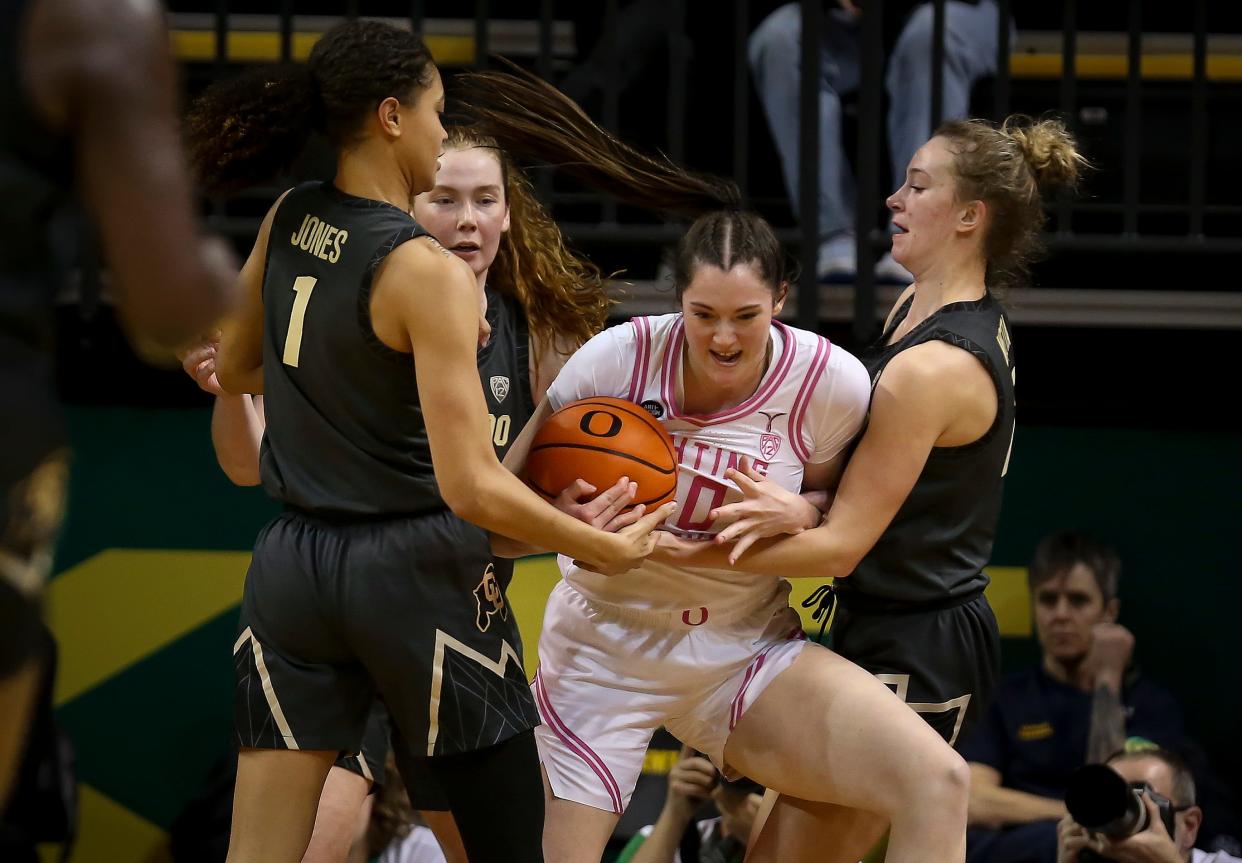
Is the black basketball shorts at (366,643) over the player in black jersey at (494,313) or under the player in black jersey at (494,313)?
under

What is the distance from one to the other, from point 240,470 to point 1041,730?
272 cm

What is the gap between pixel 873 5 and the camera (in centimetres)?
538

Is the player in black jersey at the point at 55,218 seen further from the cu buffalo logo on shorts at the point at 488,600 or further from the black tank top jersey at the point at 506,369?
the black tank top jersey at the point at 506,369

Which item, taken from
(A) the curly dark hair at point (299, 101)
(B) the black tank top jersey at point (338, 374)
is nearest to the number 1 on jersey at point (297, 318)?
(B) the black tank top jersey at point (338, 374)

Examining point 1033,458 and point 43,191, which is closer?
point 43,191

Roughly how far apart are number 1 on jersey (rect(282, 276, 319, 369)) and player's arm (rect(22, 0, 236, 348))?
2.72 feet

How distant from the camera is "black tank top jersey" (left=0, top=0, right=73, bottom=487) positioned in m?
1.96

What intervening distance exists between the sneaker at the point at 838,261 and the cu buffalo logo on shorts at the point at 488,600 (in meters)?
2.78

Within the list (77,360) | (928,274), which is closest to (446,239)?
(928,274)

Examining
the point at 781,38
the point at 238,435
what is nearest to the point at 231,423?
the point at 238,435

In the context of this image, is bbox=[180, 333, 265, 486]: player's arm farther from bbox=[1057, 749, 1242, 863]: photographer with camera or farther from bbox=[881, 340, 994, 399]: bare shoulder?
bbox=[1057, 749, 1242, 863]: photographer with camera

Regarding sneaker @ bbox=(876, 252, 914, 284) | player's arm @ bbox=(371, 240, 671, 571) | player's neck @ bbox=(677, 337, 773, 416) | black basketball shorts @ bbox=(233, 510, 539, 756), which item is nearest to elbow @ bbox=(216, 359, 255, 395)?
black basketball shorts @ bbox=(233, 510, 539, 756)

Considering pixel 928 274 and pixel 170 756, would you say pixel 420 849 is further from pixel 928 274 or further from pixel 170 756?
pixel 928 274

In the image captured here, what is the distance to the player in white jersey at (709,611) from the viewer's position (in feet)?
10.4
